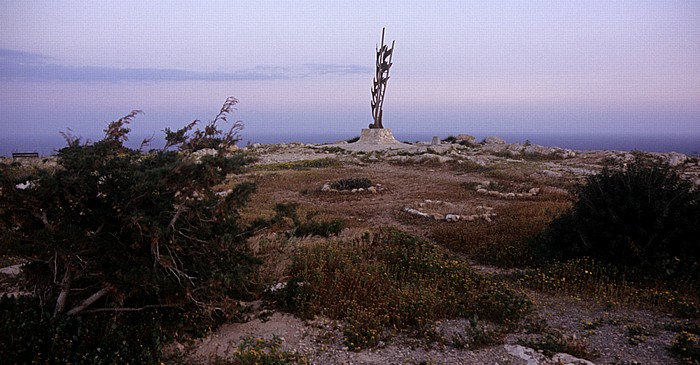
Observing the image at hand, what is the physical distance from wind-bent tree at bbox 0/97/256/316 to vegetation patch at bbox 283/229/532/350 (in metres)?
1.31

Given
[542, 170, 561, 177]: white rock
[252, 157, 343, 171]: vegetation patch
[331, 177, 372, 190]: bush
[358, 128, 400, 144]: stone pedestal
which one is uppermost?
[358, 128, 400, 144]: stone pedestal

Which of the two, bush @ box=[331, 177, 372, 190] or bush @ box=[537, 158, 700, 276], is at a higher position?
bush @ box=[537, 158, 700, 276]

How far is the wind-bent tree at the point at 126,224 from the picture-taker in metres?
4.44

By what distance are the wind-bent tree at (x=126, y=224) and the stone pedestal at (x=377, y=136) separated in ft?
113

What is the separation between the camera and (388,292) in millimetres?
6207

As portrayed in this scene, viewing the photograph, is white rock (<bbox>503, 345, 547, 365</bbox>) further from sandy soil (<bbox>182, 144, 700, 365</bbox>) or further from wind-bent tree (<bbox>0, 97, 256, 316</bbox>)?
wind-bent tree (<bbox>0, 97, 256, 316</bbox>)

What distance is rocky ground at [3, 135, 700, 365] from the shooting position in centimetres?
495

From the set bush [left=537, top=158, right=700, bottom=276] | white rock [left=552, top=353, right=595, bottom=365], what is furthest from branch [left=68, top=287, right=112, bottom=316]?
bush [left=537, top=158, right=700, bottom=276]

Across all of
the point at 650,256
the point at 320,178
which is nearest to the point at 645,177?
the point at 650,256

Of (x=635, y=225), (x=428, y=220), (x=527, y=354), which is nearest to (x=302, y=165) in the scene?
(x=428, y=220)

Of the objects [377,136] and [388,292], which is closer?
[388,292]

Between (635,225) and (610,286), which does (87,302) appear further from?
(635,225)

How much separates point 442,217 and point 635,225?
4.85 m

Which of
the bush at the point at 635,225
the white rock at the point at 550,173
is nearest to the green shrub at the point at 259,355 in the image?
the bush at the point at 635,225
